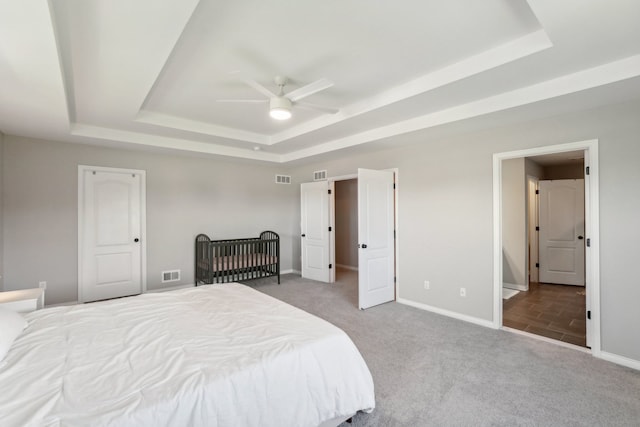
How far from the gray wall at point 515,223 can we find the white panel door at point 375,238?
2315 millimetres

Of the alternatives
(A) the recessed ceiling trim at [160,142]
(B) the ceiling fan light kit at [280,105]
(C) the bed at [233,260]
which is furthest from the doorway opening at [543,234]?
(A) the recessed ceiling trim at [160,142]

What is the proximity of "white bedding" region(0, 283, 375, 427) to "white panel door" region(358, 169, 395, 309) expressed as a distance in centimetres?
208

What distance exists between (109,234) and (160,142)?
159 centimetres

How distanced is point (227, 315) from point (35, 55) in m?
2.12

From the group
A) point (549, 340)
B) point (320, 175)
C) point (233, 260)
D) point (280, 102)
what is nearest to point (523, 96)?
point (280, 102)

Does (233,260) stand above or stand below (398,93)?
below

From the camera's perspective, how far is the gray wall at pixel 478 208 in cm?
258

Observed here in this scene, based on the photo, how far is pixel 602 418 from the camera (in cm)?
190

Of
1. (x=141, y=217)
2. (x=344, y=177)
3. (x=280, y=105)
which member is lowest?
(x=141, y=217)

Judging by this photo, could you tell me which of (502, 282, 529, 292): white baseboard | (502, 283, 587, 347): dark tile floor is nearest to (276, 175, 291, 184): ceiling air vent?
(502, 283, 587, 347): dark tile floor

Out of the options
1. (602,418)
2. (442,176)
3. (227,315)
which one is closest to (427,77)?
(442,176)

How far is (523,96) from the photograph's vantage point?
265cm

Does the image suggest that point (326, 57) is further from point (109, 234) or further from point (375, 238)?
point (109, 234)

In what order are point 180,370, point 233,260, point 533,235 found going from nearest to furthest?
point 180,370 < point 233,260 < point 533,235
